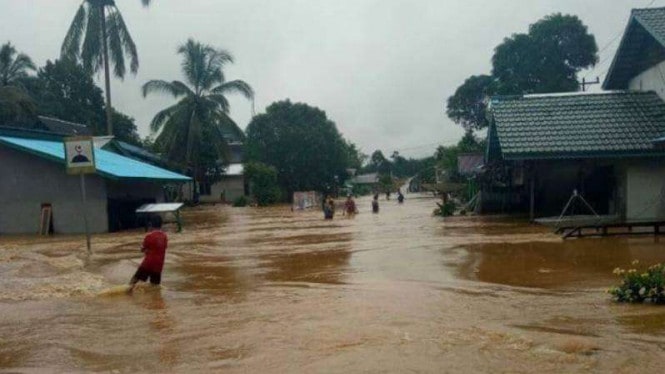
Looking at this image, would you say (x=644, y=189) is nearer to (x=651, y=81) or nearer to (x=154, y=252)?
(x=651, y=81)

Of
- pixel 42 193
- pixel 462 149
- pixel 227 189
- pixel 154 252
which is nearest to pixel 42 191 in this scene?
pixel 42 193

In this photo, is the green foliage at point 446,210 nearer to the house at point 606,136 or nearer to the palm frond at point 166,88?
the house at point 606,136

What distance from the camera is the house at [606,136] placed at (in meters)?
20.0

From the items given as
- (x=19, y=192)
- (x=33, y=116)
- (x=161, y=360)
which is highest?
(x=33, y=116)

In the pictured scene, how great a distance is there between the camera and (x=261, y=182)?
51.3 meters

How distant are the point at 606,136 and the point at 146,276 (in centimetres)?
1597

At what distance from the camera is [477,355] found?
18.8ft

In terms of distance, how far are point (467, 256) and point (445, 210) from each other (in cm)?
1588

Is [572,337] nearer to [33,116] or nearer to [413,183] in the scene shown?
[33,116]

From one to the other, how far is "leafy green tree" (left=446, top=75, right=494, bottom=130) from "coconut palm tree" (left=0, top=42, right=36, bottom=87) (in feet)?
120

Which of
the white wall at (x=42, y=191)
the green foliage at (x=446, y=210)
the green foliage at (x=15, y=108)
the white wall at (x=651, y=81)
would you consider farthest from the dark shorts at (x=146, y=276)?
the green foliage at (x=15, y=108)

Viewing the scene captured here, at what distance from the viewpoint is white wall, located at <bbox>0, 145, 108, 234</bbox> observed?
23.5 meters

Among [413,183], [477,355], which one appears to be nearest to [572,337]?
[477,355]

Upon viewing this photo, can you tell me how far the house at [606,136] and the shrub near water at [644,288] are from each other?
40.0 feet
